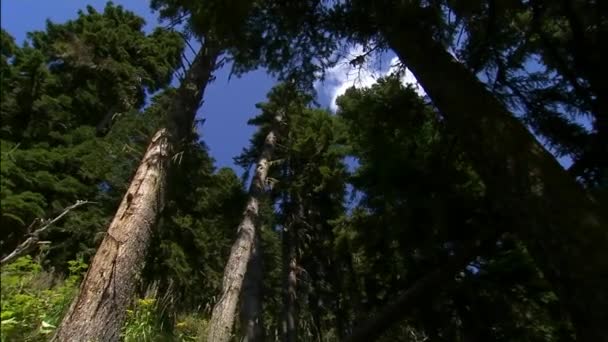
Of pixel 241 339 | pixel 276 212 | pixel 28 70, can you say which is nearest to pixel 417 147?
pixel 241 339

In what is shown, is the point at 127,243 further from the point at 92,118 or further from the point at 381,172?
the point at 92,118

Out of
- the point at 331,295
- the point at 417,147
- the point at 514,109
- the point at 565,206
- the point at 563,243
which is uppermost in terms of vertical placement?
the point at 331,295

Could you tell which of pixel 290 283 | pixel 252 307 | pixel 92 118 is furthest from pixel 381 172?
pixel 92 118

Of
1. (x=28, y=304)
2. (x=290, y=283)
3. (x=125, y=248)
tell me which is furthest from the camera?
(x=290, y=283)

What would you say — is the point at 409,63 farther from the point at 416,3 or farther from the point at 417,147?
the point at 417,147

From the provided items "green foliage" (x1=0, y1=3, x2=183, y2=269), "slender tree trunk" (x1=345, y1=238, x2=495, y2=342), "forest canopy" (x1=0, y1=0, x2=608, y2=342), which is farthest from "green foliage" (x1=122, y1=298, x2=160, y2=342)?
"green foliage" (x1=0, y1=3, x2=183, y2=269)

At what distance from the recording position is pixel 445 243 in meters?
6.45

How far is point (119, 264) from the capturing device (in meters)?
3.77

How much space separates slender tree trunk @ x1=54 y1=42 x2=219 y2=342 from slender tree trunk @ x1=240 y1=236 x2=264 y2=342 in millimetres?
3614

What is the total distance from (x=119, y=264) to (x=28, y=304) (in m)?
1.06

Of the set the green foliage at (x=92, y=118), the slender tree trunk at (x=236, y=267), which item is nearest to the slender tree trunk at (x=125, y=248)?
the slender tree trunk at (x=236, y=267)

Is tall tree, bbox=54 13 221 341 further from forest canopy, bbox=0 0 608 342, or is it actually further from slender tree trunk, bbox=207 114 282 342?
slender tree trunk, bbox=207 114 282 342

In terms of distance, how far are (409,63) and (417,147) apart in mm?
2105

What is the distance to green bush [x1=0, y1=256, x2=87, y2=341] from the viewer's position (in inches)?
84.8
